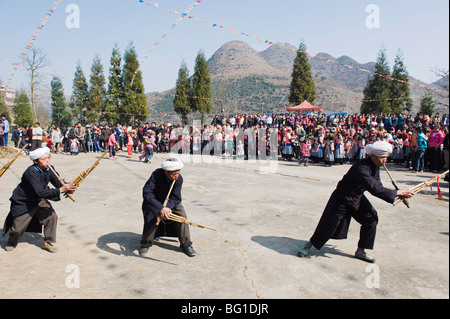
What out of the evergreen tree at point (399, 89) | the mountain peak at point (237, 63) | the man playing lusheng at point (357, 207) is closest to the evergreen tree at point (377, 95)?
the evergreen tree at point (399, 89)

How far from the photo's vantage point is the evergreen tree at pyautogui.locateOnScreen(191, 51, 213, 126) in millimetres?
46344

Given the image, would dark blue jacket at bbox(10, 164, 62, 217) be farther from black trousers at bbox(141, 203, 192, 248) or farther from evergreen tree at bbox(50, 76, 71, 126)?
evergreen tree at bbox(50, 76, 71, 126)

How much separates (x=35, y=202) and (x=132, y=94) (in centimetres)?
3733

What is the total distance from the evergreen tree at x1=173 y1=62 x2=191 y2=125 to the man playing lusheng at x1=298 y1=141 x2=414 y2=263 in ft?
138

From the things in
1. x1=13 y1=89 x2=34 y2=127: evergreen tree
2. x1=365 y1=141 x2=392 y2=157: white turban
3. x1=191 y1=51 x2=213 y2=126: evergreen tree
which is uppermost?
x1=191 y1=51 x2=213 y2=126: evergreen tree

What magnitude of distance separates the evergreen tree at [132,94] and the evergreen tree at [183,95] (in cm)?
643

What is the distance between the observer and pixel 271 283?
384 centimetres

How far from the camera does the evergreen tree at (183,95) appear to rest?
4606cm

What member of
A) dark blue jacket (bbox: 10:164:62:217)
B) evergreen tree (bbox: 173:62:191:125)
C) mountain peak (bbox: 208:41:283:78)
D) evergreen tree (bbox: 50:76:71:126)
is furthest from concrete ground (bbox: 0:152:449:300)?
mountain peak (bbox: 208:41:283:78)

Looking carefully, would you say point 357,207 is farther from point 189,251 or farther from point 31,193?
point 31,193

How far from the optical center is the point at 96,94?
144 ft

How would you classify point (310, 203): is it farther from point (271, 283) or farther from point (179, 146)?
point (179, 146)

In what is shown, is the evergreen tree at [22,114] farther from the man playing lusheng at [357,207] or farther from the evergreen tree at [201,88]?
the man playing lusheng at [357,207]

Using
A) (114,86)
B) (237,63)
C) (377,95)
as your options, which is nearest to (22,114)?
(114,86)
